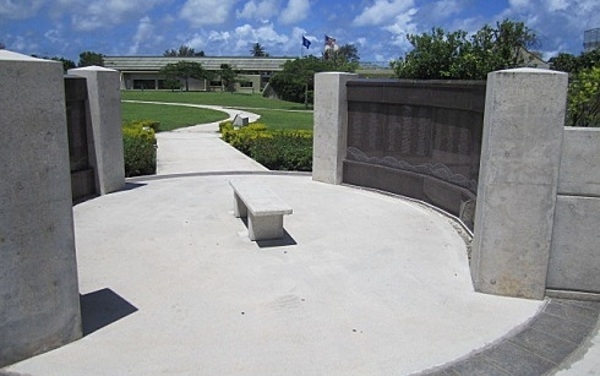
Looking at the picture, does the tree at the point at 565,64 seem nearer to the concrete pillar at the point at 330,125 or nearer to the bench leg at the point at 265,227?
the concrete pillar at the point at 330,125

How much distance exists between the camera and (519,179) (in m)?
4.88

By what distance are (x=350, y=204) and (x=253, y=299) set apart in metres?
4.13

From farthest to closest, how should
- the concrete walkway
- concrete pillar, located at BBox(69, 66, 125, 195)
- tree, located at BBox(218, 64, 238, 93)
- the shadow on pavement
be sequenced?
tree, located at BBox(218, 64, 238, 93)
concrete pillar, located at BBox(69, 66, 125, 195)
the shadow on pavement
the concrete walkway

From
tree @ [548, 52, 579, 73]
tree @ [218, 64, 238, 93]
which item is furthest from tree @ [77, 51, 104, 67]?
tree @ [548, 52, 579, 73]

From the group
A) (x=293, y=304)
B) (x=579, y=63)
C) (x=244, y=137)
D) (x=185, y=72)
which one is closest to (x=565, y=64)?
(x=579, y=63)

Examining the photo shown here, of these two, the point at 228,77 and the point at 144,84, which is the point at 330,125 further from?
the point at 144,84

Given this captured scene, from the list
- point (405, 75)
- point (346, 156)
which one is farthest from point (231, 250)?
point (405, 75)

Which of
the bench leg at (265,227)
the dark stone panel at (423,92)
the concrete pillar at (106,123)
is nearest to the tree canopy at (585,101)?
the dark stone panel at (423,92)

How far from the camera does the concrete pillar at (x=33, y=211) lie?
346 cm

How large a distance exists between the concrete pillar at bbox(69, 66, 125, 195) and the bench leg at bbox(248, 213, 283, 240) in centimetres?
389

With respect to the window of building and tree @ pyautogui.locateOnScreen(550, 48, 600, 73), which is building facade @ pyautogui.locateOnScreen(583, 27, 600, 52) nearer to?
tree @ pyautogui.locateOnScreen(550, 48, 600, 73)

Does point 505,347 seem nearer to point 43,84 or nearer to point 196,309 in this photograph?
point 196,309

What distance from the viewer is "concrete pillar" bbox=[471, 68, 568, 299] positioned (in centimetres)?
466

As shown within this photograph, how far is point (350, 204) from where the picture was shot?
868 cm
